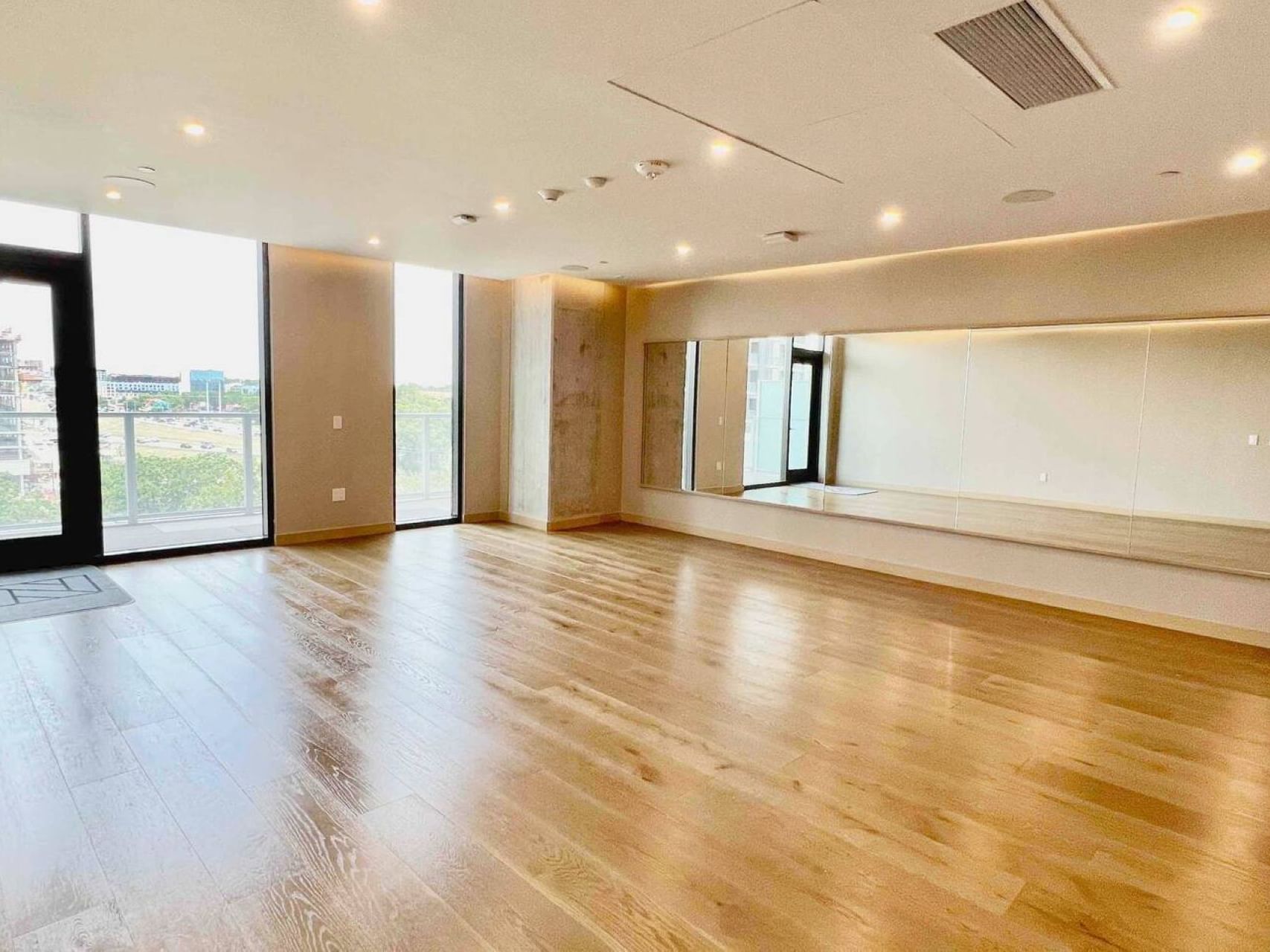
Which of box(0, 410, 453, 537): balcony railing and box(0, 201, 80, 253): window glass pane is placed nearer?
box(0, 201, 80, 253): window glass pane

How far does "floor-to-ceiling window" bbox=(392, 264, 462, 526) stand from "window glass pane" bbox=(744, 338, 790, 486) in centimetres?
315

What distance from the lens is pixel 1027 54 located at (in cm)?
251

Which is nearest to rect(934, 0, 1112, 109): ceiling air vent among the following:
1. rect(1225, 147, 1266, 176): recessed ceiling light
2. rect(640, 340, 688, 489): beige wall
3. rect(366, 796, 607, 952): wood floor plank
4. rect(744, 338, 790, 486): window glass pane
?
rect(1225, 147, 1266, 176): recessed ceiling light

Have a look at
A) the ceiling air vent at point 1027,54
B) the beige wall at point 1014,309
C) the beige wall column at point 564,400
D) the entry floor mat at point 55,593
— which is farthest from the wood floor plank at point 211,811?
the beige wall at point 1014,309

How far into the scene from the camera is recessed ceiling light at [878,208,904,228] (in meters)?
4.44

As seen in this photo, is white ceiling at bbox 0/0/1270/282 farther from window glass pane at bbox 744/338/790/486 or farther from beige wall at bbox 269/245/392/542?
window glass pane at bbox 744/338/790/486

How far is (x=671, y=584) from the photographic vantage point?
5.46 metres

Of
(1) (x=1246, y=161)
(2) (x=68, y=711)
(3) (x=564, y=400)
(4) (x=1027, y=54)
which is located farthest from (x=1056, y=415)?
(2) (x=68, y=711)

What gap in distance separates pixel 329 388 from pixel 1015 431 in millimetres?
5893

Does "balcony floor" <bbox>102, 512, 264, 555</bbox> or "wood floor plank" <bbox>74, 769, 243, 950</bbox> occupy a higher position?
"balcony floor" <bbox>102, 512, 264, 555</bbox>

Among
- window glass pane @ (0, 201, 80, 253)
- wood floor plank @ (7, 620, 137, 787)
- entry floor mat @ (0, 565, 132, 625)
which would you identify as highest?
window glass pane @ (0, 201, 80, 253)

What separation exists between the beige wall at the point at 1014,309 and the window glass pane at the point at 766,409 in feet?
0.72

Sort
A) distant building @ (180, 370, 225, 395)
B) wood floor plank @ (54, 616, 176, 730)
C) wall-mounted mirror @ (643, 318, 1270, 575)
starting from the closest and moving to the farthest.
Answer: wood floor plank @ (54, 616, 176, 730) < wall-mounted mirror @ (643, 318, 1270, 575) < distant building @ (180, 370, 225, 395)

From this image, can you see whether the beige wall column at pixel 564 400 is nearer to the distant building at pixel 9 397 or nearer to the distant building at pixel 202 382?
the distant building at pixel 202 382
